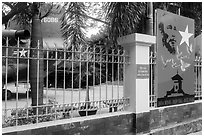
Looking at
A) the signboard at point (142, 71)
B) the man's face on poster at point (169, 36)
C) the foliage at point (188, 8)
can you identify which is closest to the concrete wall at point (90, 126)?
the signboard at point (142, 71)

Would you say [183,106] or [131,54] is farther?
[183,106]

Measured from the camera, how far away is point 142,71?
432 centimetres

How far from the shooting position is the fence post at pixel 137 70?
13.8 ft

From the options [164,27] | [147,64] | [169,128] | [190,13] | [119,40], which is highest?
[190,13]

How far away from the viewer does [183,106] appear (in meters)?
5.33

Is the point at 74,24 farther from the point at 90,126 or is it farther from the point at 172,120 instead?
the point at 172,120

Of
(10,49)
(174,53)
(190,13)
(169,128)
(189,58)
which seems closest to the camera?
(10,49)

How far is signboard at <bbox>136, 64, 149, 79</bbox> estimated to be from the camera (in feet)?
13.9

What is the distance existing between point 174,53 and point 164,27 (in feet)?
2.15

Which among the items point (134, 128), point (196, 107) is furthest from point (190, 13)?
point (134, 128)

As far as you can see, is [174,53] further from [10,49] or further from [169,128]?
[10,49]

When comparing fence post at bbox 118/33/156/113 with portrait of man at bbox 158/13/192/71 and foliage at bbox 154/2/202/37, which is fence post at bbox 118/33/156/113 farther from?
foliage at bbox 154/2/202/37

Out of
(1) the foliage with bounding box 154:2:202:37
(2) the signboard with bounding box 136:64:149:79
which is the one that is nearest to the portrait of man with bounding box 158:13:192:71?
(2) the signboard with bounding box 136:64:149:79

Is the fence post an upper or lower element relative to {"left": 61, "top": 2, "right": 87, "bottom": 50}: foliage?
lower
